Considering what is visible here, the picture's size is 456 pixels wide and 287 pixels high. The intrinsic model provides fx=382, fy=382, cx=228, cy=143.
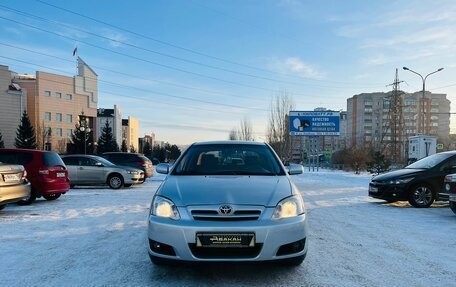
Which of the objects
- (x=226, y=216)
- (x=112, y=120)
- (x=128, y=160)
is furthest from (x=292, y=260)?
(x=112, y=120)

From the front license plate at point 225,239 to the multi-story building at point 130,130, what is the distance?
4830 inches

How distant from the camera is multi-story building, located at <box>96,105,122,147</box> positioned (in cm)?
10681

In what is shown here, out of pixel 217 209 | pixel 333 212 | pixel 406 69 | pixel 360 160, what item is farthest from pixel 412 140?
pixel 217 209

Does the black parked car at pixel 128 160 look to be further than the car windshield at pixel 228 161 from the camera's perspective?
Yes

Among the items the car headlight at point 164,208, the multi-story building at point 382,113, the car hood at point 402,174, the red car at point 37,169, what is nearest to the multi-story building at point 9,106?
the red car at point 37,169

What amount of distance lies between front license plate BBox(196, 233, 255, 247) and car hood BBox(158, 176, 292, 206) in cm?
36

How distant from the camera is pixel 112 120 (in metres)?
108

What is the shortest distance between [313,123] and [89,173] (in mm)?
23321

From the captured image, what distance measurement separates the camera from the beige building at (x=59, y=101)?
72875 millimetres

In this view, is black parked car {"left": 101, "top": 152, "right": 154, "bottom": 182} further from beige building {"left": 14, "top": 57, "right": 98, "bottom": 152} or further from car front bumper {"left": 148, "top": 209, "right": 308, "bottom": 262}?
beige building {"left": 14, "top": 57, "right": 98, "bottom": 152}

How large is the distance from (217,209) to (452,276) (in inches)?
114

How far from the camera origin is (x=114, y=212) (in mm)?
9352

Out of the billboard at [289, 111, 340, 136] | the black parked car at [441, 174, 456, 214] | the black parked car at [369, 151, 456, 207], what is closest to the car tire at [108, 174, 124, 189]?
the black parked car at [369, 151, 456, 207]

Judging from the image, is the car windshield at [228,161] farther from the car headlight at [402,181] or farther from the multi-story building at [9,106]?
the multi-story building at [9,106]
